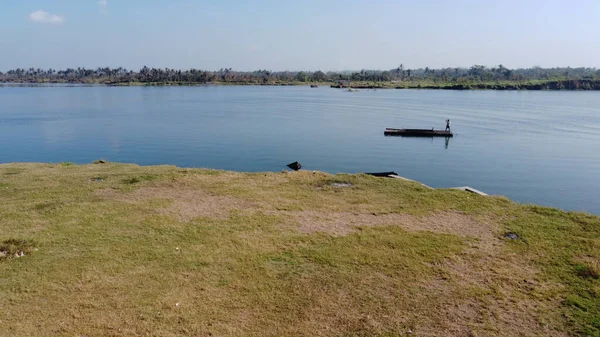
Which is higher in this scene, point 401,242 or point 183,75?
point 183,75

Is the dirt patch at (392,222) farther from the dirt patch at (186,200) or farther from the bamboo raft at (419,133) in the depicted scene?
the bamboo raft at (419,133)

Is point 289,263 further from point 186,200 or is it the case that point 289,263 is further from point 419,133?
point 419,133

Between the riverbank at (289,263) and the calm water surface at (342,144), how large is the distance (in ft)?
49.8

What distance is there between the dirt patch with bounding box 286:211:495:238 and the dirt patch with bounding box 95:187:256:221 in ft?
7.42

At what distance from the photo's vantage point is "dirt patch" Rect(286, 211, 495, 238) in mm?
12812

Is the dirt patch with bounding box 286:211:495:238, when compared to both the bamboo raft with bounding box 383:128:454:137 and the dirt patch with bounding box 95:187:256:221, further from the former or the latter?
the bamboo raft with bounding box 383:128:454:137

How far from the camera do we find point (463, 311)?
8633mm

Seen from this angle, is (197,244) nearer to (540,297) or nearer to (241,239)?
(241,239)

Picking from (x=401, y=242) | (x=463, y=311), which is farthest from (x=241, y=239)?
(x=463, y=311)

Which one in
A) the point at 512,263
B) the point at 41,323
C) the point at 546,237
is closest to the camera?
the point at 41,323

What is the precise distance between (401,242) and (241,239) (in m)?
4.36

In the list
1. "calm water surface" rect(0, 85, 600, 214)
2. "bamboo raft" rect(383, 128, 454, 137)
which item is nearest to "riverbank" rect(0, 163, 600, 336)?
"calm water surface" rect(0, 85, 600, 214)

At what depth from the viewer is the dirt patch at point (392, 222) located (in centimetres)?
1281

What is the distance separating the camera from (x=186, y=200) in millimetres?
15477
